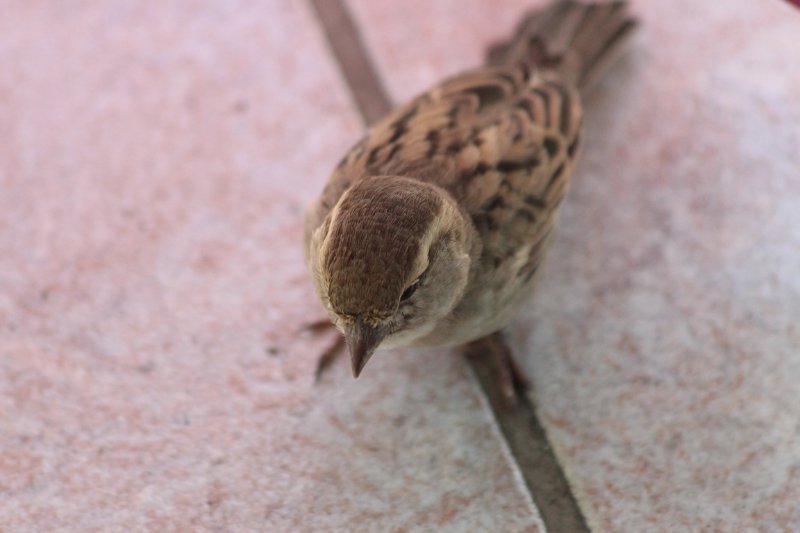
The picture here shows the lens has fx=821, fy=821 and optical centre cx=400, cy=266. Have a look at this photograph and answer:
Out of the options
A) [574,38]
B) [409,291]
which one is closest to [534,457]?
[409,291]

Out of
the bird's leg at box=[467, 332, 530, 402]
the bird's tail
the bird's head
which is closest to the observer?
the bird's head

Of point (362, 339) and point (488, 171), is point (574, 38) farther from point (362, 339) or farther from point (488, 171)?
point (362, 339)

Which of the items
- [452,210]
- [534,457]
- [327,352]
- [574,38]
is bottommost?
[534,457]

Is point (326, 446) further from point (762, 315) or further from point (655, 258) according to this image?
point (762, 315)

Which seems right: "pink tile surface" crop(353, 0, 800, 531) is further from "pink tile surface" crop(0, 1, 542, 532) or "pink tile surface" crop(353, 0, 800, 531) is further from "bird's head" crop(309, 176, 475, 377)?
"bird's head" crop(309, 176, 475, 377)

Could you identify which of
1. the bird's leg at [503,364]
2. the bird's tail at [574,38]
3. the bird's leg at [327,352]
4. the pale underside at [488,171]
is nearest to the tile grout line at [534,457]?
the bird's leg at [503,364]

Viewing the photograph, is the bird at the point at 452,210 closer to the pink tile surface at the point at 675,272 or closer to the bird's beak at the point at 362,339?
the bird's beak at the point at 362,339

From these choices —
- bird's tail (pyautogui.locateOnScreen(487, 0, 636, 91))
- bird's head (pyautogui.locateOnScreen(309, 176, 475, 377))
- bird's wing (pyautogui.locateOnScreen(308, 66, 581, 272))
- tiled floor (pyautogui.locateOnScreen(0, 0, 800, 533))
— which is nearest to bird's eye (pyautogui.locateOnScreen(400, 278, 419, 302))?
bird's head (pyautogui.locateOnScreen(309, 176, 475, 377))
